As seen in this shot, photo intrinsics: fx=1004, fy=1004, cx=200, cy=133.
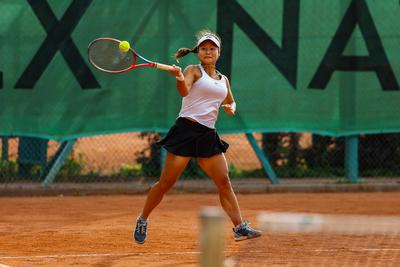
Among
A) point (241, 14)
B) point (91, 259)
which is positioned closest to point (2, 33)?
point (241, 14)

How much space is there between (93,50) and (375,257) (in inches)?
102

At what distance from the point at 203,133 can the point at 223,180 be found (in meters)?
0.37

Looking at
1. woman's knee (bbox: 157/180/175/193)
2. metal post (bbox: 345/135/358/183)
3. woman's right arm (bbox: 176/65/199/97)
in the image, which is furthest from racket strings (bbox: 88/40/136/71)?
metal post (bbox: 345/135/358/183)

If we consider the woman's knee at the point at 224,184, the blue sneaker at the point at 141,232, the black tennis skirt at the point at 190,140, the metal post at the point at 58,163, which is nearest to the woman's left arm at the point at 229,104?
the black tennis skirt at the point at 190,140

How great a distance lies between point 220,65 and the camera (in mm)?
11258

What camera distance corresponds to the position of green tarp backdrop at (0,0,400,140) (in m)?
11.0

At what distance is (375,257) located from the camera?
23.4 ft

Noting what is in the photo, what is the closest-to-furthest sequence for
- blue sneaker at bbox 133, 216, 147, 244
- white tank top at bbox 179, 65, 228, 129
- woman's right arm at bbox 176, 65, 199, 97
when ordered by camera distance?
woman's right arm at bbox 176, 65, 199, 97, white tank top at bbox 179, 65, 228, 129, blue sneaker at bbox 133, 216, 147, 244

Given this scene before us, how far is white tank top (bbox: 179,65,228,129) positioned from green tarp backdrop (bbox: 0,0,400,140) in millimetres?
3994

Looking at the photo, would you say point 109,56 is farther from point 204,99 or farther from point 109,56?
point 204,99

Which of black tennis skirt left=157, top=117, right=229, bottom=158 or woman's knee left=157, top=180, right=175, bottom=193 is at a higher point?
black tennis skirt left=157, top=117, right=229, bottom=158

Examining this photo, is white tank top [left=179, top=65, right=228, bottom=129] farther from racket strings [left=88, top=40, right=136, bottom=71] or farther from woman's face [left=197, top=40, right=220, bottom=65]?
racket strings [left=88, top=40, right=136, bottom=71]

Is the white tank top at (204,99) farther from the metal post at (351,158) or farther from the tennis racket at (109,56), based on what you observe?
the metal post at (351,158)

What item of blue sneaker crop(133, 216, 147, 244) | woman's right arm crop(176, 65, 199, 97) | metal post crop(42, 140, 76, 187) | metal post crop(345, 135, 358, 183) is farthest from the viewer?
metal post crop(345, 135, 358, 183)
